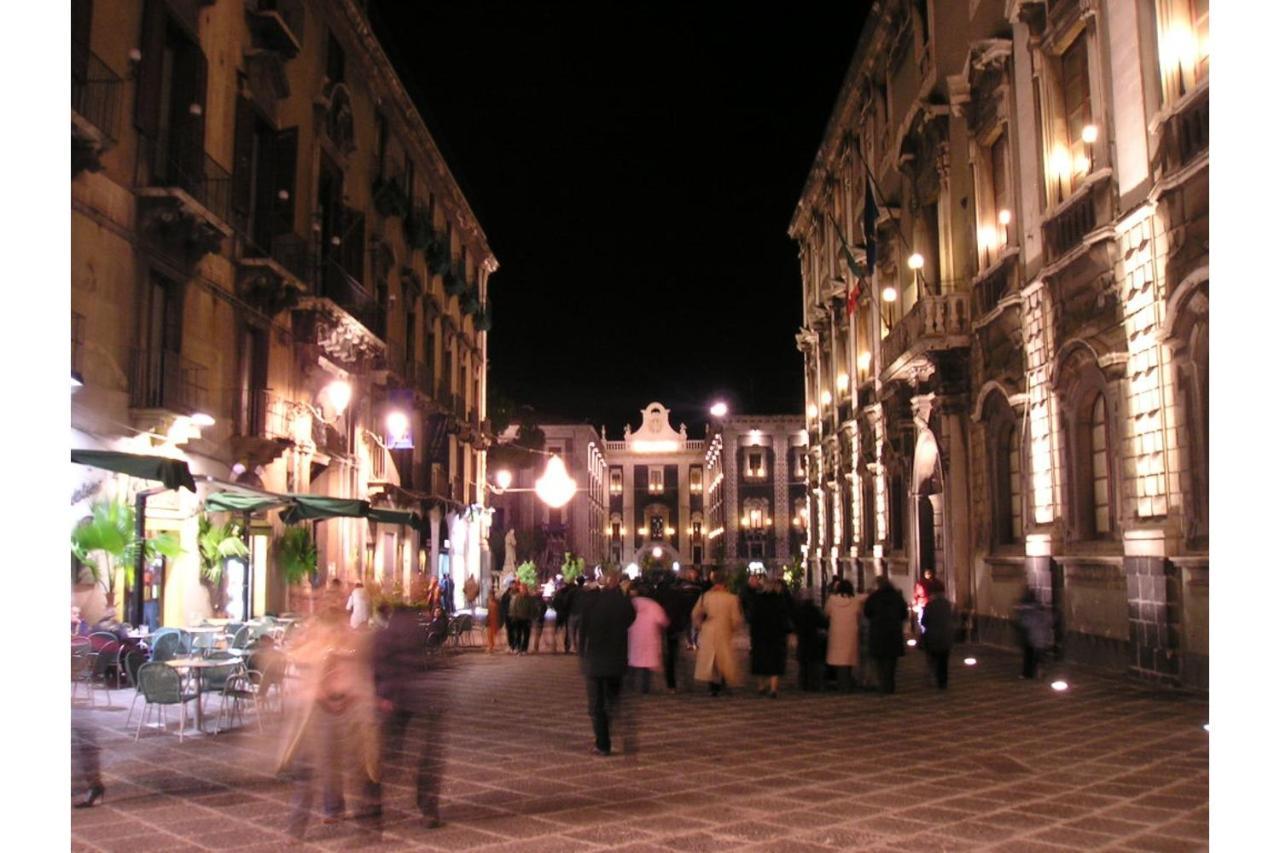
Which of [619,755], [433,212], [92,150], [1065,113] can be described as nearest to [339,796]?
[619,755]

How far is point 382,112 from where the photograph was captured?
30375mm

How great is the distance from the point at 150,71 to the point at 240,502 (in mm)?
6462

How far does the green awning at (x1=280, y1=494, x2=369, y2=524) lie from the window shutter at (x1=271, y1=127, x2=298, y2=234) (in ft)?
22.6

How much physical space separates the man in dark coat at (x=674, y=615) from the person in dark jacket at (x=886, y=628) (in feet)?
8.24

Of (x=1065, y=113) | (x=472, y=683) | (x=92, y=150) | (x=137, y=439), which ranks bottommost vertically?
(x=472, y=683)

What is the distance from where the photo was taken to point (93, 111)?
1473 centimetres

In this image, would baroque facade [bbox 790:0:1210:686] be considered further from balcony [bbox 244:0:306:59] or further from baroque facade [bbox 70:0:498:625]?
balcony [bbox 244:0:306:59]

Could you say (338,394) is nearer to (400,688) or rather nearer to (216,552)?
(216,552)

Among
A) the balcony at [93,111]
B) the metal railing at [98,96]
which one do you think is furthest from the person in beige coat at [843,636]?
the metal railing at [98,96]

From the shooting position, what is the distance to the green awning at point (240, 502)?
1573 cm

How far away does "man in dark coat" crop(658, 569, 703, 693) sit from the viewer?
14.5 metres

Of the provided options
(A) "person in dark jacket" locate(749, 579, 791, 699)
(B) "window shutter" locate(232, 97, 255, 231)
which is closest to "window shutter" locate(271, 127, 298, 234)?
(B) "window shutter" locate(232, 97, 255, 231)
